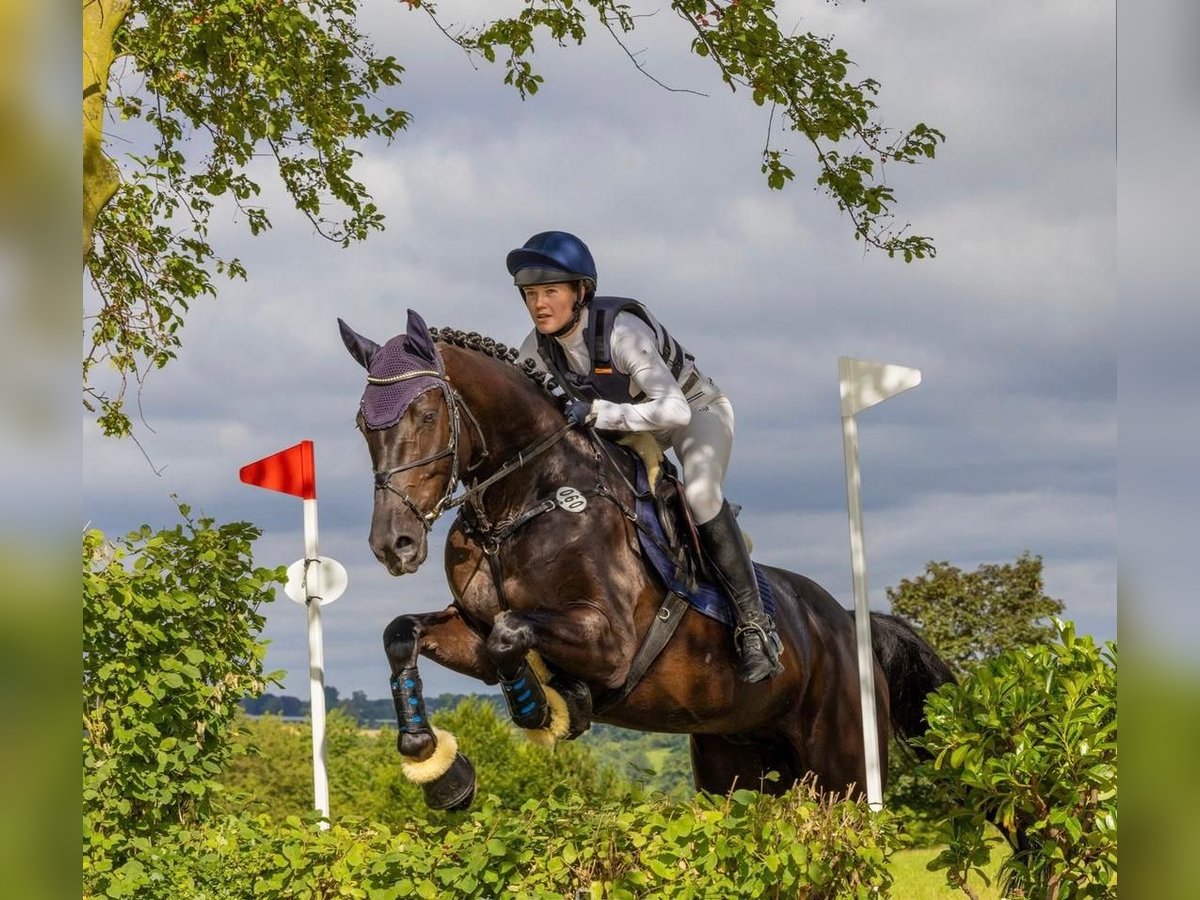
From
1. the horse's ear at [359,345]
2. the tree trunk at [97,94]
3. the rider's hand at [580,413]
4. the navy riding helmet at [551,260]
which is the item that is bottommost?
the rider's hand at [580,413]

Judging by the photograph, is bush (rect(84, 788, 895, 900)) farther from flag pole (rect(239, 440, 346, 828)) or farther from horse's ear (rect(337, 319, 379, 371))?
horse's ear (rect(337, 319, 379, 371))

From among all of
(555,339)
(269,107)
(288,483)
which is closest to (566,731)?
(555,339)

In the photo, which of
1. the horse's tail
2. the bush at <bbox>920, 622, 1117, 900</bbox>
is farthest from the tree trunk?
the bush at <bbox>920, 622, 1117, 900</bbox>

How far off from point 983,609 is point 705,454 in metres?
7.43

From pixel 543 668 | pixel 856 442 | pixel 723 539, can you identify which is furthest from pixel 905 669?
pixel 543 668

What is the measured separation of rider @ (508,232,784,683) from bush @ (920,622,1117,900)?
720 millimetres

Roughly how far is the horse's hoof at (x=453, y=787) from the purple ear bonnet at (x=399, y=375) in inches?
44.0

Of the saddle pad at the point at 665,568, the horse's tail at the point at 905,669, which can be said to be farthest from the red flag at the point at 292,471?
the horse's tail at the point at 905,669

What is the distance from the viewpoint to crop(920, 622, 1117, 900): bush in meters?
4.03

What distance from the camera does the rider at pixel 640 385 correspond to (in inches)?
174

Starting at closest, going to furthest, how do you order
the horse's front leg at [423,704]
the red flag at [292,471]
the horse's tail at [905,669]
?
the horse's front leg at [423,704] < the red flag at [292,471] < the horse's tail at [905,669]

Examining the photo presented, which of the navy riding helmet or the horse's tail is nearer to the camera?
the navy riding helmet

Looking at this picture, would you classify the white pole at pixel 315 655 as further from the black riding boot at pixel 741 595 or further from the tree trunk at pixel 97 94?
the tree trunk at pixel 97 94

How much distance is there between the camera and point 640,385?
175 inches
